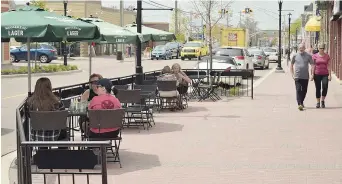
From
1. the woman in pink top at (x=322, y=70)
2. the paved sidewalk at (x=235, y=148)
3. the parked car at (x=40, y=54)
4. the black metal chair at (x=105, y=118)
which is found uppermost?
the parked car at (x=40, y=54)

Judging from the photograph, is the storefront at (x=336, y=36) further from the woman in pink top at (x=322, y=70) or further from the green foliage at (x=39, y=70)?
the green foliage at (x=39, y=70)

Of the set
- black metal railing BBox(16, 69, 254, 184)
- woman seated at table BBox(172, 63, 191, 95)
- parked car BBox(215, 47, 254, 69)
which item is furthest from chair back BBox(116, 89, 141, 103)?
parked car BBox(215, 47, 254, 69)

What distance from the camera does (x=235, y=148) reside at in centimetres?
1083

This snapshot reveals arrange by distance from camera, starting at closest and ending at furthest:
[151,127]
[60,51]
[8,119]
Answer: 1. [151,127]
2. [8,119]
3. [60,51]

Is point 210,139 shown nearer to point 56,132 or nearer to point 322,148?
point 322,148

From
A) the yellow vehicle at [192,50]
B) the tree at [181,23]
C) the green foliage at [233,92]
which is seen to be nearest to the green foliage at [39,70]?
the green foliage at [233,92]

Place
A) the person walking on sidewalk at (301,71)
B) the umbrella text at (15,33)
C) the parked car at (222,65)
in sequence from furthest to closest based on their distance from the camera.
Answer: the parked car at (222,65) → the person walking on sidewalk at (301,71) → the umbrella text at (15,33)

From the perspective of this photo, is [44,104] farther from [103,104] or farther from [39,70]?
[39,70]

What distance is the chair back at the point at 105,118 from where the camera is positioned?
30.3 feet

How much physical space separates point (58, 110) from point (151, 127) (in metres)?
4.61

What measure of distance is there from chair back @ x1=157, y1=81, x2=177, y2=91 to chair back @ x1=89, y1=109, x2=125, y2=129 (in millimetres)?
6611

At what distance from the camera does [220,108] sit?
1775cm

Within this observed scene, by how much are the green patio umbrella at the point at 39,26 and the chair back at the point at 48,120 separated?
5.11 feet

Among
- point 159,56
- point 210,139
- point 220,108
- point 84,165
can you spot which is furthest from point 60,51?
point 84,165
